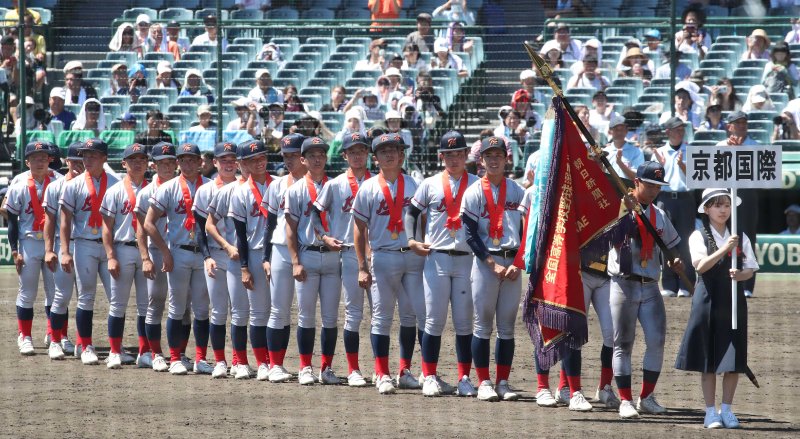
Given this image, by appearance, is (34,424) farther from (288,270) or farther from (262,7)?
(262,7)

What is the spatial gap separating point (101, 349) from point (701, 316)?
601 cm

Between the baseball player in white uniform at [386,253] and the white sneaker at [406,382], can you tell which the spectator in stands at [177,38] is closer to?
the baseball player in white uniform at [386,253]

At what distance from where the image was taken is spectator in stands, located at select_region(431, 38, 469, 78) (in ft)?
61.5

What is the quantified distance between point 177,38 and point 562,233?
1285 centimetres

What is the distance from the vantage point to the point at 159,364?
1124 cm

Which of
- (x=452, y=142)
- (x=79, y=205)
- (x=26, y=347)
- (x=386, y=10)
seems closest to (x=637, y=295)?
(x=452, y=142)

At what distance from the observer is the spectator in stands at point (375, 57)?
63.3 ft

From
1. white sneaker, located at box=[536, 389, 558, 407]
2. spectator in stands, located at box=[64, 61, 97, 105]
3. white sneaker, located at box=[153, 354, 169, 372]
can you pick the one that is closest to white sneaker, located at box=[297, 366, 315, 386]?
white sneaker, located at box=[153, 354, 169, 372]

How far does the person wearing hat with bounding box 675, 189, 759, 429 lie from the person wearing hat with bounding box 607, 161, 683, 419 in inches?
14.3

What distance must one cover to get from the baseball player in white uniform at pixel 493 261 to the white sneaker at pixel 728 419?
1.63 metres

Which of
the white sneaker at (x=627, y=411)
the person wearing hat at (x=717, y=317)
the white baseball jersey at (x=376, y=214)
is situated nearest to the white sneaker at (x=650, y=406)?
the white sneaker at (x=627, y=411)

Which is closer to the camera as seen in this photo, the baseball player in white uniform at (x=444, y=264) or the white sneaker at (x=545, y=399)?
the white sneaker at (x=545, y=399)

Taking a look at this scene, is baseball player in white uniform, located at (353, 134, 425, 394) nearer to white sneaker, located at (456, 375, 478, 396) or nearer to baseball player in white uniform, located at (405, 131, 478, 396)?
baseball player in white uniform, located at (405, 131, 478, 396)

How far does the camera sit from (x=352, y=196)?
10430 mm
